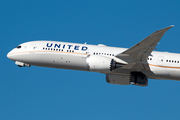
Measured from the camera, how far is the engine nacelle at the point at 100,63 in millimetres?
41834

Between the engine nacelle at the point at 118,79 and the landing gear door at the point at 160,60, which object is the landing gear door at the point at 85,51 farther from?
the landing gear door at the point at 160,60

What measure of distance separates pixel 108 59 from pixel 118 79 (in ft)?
20.6

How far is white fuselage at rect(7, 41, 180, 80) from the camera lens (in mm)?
43062

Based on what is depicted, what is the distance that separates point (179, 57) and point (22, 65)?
19.6m

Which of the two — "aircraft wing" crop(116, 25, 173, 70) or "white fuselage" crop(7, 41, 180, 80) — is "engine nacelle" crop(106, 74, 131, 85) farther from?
"aircraft wing" crop(116, 25, 173, 70)

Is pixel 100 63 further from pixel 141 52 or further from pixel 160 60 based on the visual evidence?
pixel 160 60

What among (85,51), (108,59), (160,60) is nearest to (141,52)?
(160,60)

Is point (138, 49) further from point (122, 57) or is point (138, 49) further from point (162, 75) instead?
point (162, 75)

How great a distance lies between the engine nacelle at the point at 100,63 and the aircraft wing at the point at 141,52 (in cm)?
125

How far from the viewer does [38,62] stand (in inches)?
1805

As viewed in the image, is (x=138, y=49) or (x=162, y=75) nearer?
(x=138, y=49)

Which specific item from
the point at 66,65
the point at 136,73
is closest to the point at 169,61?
the point at 136,73

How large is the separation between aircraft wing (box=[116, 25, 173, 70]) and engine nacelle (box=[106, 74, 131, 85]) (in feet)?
14.0

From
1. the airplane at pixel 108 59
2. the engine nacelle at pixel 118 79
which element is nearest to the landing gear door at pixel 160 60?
the airplane at pixel 108 59
